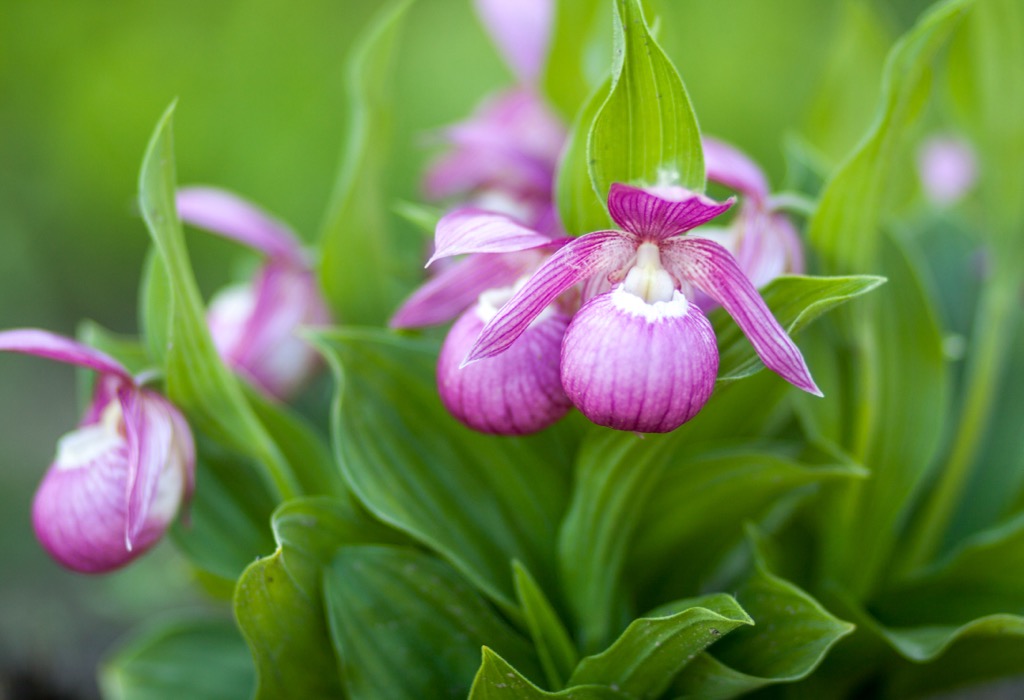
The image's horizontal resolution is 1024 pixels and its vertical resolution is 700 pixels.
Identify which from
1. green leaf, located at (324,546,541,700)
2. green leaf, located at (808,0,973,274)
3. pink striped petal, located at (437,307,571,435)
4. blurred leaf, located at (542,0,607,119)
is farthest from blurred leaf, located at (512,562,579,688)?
blurred leaf, located at (542,0,607,119)

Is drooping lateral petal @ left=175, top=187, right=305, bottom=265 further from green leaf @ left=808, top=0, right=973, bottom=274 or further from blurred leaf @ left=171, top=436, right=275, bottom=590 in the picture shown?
green leaf @ left=808, top=0, right=973, bottom=274

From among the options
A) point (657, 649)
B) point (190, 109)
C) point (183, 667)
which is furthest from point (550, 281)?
point (190, 109)

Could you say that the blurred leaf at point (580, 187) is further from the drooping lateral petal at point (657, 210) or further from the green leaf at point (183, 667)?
the green leaf at point (183, 667)

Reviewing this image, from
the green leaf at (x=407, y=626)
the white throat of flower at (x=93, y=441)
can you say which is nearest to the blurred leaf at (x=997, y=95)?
the green leaf at (x=407, y=626)

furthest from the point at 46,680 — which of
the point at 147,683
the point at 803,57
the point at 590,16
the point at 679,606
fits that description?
the point at 803,57

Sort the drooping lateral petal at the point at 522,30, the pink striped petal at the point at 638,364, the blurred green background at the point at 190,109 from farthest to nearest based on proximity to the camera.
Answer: the blurred green background at the point at 190,109 < the drooping lateral petal at the point at 522,30 < the pink striped petal at the point at 638,364

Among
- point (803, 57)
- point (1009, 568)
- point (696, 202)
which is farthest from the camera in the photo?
point (803, 57)

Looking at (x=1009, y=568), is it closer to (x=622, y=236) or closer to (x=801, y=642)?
(x=801, y=642)
